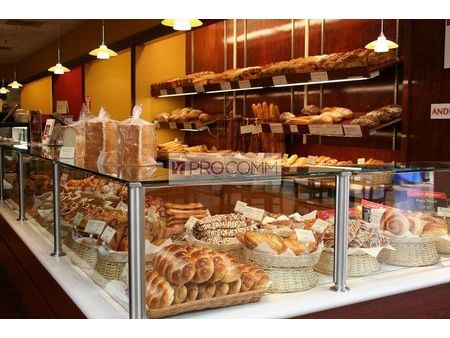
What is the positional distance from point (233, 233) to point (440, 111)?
84.1 inches

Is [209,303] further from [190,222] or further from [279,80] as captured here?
[279,80]

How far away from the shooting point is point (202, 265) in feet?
5.29

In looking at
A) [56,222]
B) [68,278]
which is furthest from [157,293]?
[56,222]

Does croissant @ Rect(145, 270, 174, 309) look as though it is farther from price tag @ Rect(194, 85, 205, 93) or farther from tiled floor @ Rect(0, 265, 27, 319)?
price tag @ Rect(194, 85, 205, 93)

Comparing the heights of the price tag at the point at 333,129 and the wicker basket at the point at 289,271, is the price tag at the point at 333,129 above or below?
above

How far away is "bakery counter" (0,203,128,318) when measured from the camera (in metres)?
1.60

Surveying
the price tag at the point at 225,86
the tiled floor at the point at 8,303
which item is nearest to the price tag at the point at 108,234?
the tiled floor at the point at 8,303

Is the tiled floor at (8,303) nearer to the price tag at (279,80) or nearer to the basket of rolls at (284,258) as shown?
the basket of rolls at (284,258)

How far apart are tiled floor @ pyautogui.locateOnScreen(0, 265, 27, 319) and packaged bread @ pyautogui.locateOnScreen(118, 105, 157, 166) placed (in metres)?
1.30

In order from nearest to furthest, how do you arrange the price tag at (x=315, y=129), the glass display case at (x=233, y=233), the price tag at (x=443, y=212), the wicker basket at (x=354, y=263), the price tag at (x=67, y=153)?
the glass display case at (x=233, y=233) → the wicker basket at (x=354, y=263) → the price tag at (x=443, y=212) → the price tag at (x=67, y=153) → the price tag at (x=315, y=129)

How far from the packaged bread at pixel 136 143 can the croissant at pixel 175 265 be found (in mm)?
473

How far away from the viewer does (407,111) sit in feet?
12.0

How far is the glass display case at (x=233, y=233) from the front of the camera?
61.4 inches
